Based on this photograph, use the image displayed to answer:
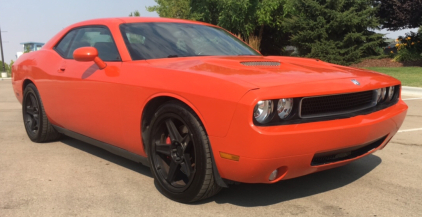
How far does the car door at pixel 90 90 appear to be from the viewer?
3.72 metres

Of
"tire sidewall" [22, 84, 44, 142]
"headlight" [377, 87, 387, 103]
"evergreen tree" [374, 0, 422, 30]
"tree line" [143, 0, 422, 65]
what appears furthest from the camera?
"evergreen tree" [374, 0, 422, 30]

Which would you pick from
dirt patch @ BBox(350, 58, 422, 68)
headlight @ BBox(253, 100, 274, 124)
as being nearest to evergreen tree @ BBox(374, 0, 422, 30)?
dirt patch @ BBox(350, 58, 422, 68)

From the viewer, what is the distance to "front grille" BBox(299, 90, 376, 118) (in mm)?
2873

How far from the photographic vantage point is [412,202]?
3.19 m

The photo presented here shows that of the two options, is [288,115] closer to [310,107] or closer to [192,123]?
[310,107]

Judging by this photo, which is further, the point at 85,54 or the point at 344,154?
the point at 85,54

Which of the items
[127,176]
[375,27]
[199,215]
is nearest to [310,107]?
[199,215]

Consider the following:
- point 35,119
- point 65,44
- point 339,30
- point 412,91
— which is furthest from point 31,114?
point 339,30

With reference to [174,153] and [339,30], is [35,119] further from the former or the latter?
[339,30]

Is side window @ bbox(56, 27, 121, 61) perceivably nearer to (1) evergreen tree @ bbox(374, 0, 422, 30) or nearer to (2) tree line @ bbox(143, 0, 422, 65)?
(2) tree line @ bbox(143, 0, 422, 65)

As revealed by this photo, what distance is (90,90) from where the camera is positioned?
3.94 m

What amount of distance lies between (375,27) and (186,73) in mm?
21106

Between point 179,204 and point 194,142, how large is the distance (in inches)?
21.2

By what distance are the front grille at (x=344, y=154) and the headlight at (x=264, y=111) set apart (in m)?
0.42
